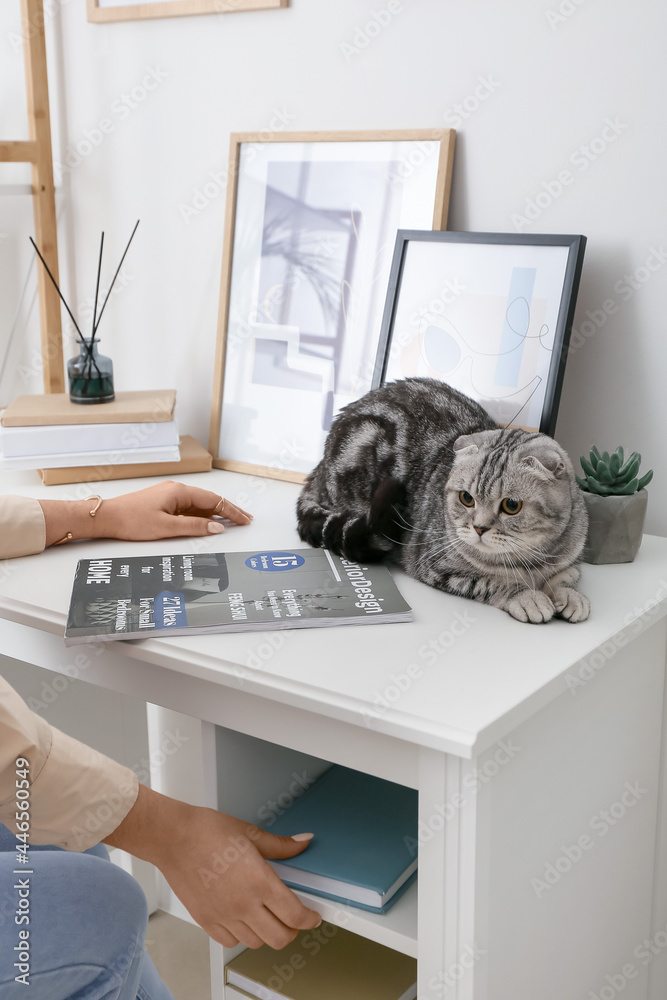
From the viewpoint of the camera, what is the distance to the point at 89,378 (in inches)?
62.2

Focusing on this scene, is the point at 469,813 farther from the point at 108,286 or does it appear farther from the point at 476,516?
the point at 108,286

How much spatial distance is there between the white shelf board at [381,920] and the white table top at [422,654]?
0.81ft

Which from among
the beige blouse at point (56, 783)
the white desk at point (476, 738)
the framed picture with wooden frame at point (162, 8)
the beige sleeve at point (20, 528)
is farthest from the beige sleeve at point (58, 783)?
the framed picture with wooden frame at point (162, 8)

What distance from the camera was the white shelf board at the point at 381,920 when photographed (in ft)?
2.89

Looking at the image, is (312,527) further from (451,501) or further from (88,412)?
(88,412)

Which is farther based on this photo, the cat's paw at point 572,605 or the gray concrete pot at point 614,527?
the gray concrete pot at point 614,527

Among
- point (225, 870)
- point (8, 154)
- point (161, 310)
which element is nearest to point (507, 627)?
point (225, 870)

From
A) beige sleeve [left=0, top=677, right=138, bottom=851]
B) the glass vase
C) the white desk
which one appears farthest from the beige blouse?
the glass vase

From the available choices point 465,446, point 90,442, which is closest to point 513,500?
point 465,446

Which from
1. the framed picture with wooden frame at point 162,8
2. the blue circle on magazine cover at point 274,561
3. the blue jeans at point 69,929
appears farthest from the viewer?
the framed picture with wooden frame at point 162,8

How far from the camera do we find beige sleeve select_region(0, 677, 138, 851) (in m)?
0.77

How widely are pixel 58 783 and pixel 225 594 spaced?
0.94 feet

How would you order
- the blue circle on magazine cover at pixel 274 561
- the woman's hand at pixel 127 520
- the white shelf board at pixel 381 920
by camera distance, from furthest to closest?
the woman's hand at pixel 127 520
the blue circle on magazine cover at pixel 274 561
the white shelf board at pixel 381 920

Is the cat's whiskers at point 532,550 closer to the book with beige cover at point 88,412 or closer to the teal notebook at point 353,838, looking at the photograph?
the teal notebook at point 353,838
